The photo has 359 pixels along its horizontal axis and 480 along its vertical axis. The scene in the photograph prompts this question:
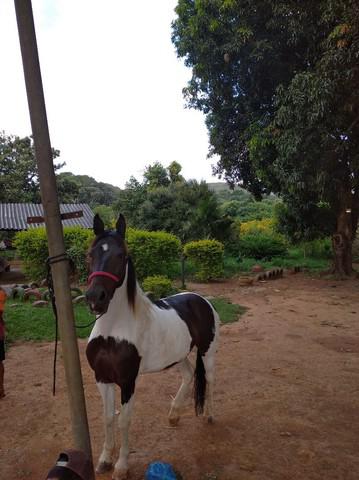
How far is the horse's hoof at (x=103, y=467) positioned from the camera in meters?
2.91

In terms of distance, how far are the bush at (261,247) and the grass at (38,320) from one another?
926cm

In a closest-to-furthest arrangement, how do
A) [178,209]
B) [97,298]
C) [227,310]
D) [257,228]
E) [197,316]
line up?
[97,298] < [197,316] < [227,310] < [178,209] < [257,228]

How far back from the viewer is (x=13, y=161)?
25.2m

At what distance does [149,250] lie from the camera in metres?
11.5

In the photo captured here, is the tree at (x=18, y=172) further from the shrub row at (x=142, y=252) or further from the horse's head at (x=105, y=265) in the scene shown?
the horse's head at (x=105, y=265)

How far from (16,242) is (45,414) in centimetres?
946

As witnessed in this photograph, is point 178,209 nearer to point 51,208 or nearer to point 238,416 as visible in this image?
point 238,416

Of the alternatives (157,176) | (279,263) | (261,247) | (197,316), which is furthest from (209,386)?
(157,176)

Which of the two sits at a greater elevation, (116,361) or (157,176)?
(157,176)

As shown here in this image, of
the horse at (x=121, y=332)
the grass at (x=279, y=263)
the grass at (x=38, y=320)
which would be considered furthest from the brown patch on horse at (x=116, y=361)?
the grass at (x=279, y=263)

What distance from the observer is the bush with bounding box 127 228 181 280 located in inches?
453

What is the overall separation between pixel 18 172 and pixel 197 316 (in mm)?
23999

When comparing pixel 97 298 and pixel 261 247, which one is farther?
pixel 261 247

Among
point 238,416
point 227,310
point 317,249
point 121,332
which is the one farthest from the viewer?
point 317,249
